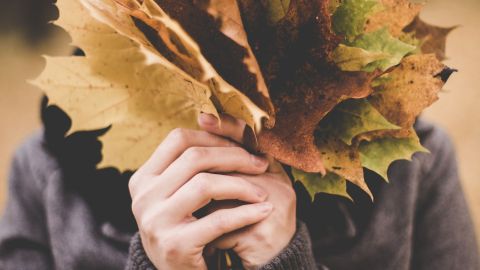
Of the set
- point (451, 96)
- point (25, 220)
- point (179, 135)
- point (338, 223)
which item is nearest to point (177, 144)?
point (179, 135)

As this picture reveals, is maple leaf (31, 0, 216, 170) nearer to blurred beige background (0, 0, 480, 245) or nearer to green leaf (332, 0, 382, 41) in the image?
green leaf (332, 0, 382, 41)

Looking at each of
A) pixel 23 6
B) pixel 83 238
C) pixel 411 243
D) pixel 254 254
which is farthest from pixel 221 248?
pixel 23 6

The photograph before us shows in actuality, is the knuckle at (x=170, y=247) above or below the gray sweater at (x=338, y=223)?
above

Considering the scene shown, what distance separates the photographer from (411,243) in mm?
1091

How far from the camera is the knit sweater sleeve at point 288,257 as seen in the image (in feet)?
2.28

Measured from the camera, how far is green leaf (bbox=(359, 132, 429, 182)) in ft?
1.95

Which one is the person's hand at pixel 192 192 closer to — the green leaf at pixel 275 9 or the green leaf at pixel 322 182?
the green leaf at pixel 322 182

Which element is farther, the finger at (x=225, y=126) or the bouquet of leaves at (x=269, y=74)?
the finger at (x=225, y=126)

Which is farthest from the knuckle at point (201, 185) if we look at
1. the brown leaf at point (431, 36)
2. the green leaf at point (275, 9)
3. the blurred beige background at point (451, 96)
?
the blurred beige background at point (451, 96)

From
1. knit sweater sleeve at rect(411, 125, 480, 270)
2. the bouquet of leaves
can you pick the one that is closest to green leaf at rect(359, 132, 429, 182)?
the bouquet of leaves

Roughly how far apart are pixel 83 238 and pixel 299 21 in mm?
758

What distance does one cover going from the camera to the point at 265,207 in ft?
2.07

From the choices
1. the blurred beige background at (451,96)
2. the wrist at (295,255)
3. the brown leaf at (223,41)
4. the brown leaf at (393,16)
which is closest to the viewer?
the brown leaf at (223,41)

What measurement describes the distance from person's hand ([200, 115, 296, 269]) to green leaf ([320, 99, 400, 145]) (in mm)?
120
